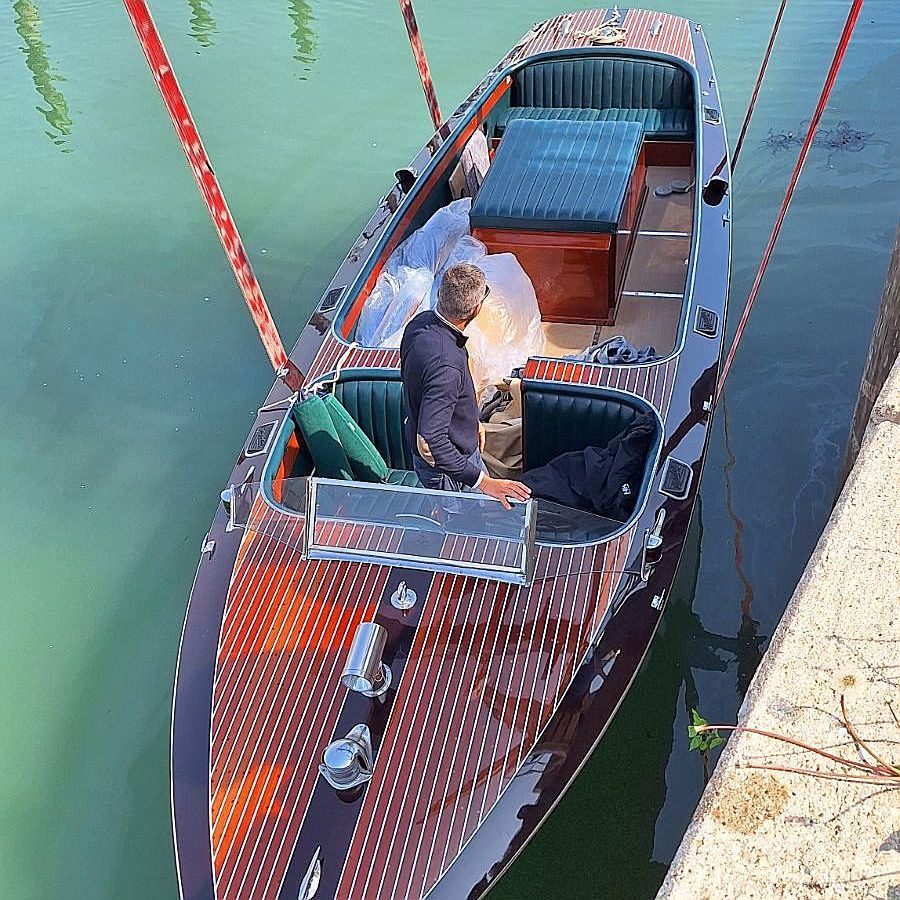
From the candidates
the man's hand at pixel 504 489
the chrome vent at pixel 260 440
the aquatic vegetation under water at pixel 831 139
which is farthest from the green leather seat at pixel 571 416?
the aquatic vegetation under water at pixel 831 139

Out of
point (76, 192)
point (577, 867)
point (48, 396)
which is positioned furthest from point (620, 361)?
point (76, 192)

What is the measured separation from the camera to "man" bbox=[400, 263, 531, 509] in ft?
7.57

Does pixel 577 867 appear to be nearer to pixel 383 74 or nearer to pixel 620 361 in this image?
pixel 620 361

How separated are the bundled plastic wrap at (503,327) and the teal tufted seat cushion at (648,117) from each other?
4.59ft

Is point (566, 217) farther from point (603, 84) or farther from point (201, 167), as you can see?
point (603, 84)

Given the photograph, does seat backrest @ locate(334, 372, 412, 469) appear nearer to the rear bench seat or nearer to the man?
the man

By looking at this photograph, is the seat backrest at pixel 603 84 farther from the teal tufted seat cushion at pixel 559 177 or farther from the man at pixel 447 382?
the man at pixel 447 382

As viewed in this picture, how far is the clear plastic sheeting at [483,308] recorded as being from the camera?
3.33m

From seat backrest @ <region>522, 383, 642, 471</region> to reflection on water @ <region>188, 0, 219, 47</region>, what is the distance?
628cm

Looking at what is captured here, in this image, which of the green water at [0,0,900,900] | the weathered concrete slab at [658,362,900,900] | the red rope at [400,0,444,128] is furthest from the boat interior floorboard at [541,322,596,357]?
the weathered concrete slab at [658,362,900,900]

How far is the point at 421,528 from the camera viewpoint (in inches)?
97.0

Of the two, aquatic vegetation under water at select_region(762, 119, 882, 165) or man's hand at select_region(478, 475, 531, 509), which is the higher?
man's hand at select_region(478, 475, 531, 509)

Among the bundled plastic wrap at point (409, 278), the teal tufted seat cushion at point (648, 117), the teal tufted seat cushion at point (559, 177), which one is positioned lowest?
the bundled plastic wrap at point (409, 278)

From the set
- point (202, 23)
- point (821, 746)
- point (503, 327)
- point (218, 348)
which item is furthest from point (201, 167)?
point (202, 23)
